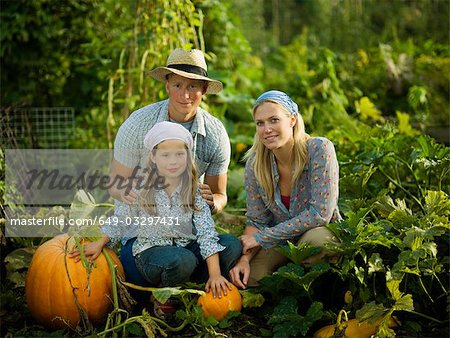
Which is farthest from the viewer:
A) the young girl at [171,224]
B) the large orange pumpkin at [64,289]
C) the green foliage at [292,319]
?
the young girl at [171,224]

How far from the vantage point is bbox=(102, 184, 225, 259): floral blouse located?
2.90 metres

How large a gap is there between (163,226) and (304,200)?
64 centimetres

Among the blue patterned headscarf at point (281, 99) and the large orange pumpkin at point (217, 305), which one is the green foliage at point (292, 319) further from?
the blue patterned headscarf at point (281, 99)

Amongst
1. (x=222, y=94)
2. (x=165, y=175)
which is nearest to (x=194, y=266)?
(x=165, y=175)

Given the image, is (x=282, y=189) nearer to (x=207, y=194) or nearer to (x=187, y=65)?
(x=207, y=194)

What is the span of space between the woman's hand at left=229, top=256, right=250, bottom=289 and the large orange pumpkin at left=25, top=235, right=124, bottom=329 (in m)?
0.53

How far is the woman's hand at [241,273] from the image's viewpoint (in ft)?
9.57

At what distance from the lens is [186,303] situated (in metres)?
2.74

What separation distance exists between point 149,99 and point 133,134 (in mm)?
1600

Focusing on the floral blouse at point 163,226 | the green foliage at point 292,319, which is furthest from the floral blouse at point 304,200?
the green foliage at point 292,319

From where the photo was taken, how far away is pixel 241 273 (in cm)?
297

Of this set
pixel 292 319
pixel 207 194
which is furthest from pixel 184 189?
pixel 292 319

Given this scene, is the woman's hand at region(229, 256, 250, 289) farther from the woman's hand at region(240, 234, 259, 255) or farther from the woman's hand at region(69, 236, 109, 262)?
the woman's hand at region(69, 236, 109, 262)

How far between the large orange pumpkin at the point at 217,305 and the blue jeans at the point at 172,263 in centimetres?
15
